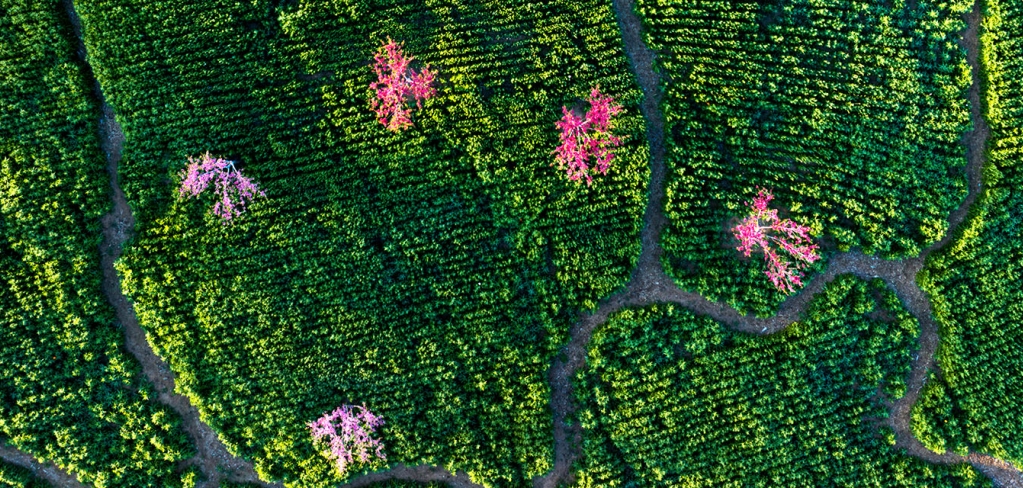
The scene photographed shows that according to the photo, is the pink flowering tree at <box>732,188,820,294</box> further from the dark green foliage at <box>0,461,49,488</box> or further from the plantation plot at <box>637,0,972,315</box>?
the dark green foliage at <box>0,461,49,488</box>

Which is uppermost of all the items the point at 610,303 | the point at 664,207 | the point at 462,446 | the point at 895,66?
the point at 895,66

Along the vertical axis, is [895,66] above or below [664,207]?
above

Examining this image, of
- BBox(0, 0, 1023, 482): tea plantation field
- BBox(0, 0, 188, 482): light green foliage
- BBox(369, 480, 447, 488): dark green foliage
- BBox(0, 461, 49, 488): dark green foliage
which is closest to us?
BBox(0, 0, 188, 482): light green foliage

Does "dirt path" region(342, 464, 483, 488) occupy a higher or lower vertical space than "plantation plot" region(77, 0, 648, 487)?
lower

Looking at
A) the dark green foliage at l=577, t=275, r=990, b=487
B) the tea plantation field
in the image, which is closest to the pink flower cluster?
the tea plantation field

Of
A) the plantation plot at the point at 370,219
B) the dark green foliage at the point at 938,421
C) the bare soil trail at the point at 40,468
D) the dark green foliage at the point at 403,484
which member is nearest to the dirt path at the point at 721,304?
the dark green foliage at the point at 938,421

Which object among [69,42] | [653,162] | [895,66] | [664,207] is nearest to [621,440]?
[664,207]

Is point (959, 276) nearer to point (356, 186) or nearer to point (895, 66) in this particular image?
point (895, 66)
